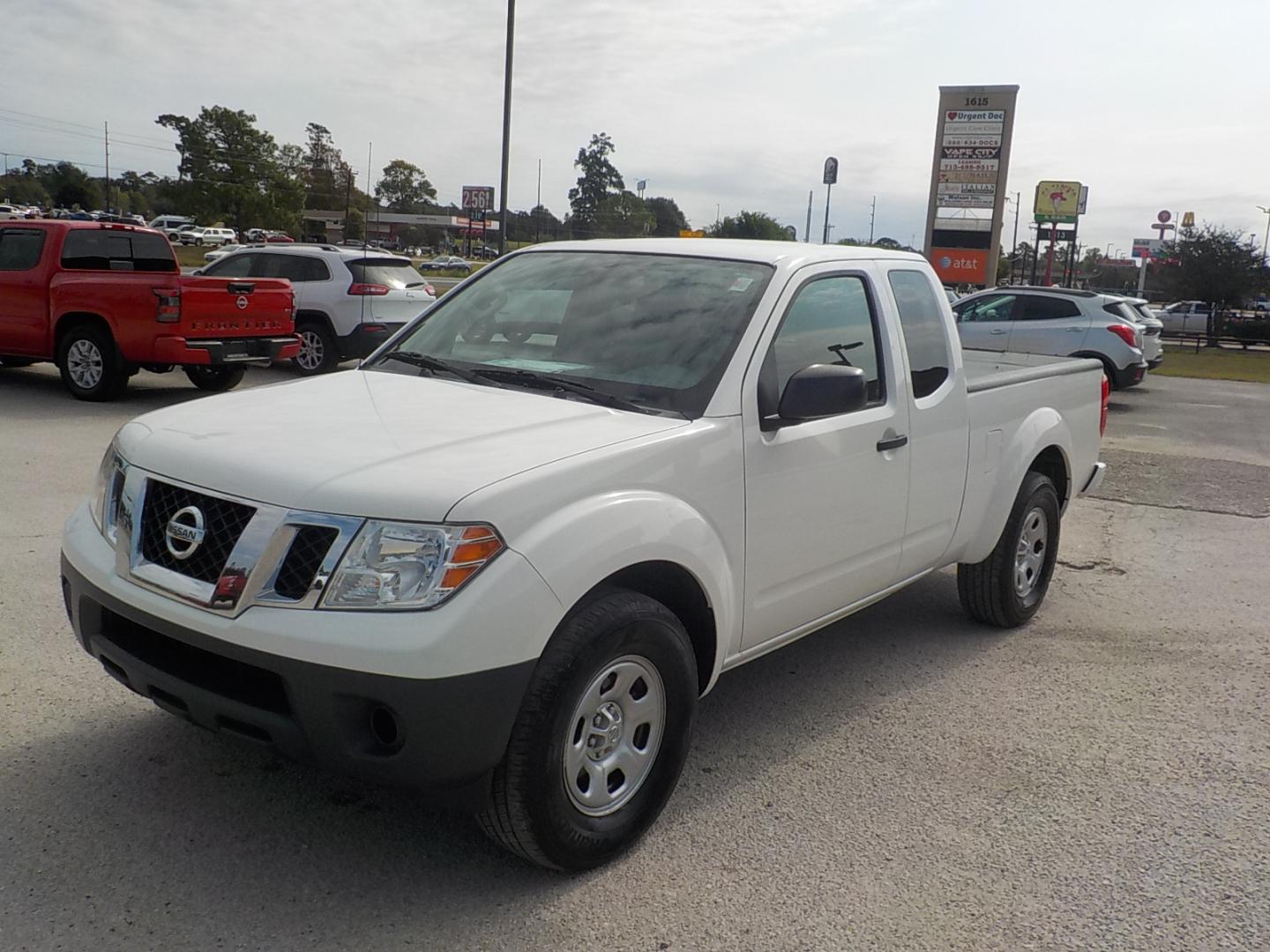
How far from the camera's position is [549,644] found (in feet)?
9.46

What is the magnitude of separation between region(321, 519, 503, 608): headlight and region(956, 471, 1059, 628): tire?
335 centimetres

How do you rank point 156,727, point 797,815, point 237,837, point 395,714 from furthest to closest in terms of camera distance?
point 156,727 < point 797,815 < point 237,837 < point 395,714

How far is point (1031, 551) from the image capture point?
5.69 m

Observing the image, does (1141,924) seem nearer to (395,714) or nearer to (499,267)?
(395,714)

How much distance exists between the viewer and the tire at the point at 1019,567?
5.40 meters

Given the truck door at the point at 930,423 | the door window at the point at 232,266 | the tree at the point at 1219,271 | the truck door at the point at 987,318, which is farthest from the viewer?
the tree at the point at 1219,271

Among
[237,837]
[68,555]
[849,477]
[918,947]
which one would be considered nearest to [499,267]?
[849,477]

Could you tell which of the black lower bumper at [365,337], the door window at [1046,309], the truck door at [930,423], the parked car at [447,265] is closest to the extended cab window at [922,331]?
the truck door at [930,423]

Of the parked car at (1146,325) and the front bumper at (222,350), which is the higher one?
the parked car at (1146,325)

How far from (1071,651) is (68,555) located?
14.1ft

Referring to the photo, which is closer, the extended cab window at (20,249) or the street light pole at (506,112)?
the extended cab window at (20,249)

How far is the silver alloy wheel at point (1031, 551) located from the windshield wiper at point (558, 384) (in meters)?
2.69

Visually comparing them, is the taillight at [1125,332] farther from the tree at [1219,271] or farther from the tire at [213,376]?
the tree at [1219,271]

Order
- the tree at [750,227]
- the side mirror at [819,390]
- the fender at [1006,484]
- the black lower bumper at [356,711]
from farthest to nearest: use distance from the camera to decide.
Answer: the tree at [750,227] → the fender at [1006,484] → the side mirror at [819,390] → the black lower bumper at [356,711]
